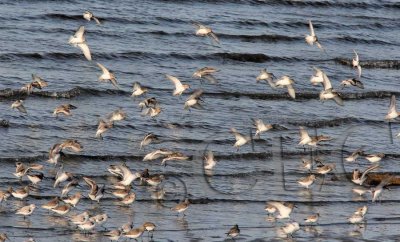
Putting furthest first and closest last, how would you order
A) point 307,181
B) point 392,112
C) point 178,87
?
point 178,87 < point 392,112 < point 307,181

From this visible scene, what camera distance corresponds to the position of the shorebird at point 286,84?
21703mm

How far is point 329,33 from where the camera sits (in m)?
30.9

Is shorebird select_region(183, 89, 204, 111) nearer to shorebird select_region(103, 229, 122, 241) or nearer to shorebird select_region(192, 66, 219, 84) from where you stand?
shorebird select_region(192, 66, 219, 84)

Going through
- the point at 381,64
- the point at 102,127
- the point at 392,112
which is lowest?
the point at 102,127

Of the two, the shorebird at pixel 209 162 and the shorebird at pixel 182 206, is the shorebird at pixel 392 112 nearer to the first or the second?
the shorebird at pixel 209 162

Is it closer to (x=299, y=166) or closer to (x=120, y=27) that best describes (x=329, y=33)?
(x=120, y=27)

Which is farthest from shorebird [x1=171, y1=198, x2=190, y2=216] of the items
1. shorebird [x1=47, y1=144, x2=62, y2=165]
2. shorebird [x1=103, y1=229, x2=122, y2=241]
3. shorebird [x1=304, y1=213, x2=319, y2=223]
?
shorebird [x1=47, y1=144, x2=62, y2=165]

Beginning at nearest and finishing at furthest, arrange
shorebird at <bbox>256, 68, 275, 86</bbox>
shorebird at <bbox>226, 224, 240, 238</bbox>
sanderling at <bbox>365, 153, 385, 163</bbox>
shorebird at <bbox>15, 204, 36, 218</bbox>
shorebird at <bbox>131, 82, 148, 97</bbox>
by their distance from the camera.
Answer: shorebird at <bbox>226, 224, 240, 238</bbox>, shorebird at <bbox>15, 204, 36, 218</bbox>, sanderling at <bbox>365, 153, 385, 163</bbox>, shorebird at <bbox>131, 82, 148, 97</bbox>, shorebird at <bbox>256, 68, 275, 86</bbox>

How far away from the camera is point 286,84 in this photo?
857 inches

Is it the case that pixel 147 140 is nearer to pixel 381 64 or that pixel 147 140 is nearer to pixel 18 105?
pixel 18 105

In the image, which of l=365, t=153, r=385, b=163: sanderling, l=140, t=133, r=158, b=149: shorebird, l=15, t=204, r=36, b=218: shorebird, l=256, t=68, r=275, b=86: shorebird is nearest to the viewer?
l=15, t=204, r=36, b=218: shorebird

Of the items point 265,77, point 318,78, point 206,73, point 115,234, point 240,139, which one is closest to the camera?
point 115,234

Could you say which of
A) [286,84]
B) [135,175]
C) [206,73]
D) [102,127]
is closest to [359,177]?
[135,175]

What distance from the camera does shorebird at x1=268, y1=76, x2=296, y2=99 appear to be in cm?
2170
